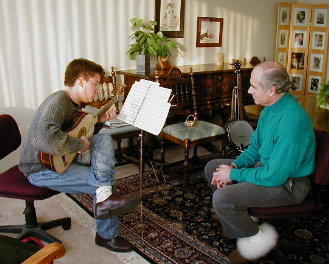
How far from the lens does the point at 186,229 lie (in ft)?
8.79

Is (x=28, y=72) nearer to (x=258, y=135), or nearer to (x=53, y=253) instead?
(x=258, y=135)

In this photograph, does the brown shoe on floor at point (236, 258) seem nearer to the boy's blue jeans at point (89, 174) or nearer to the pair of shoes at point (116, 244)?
the pair of shoes at point (116, 244)

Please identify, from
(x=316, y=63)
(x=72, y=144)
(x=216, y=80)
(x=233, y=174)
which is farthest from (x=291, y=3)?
(x=72, y=144)

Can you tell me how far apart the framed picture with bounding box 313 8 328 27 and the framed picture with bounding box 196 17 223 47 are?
1436 mm

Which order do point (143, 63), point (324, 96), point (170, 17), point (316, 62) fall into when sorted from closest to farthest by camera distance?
point (324, 96)
point (143, 63)
point (170, 17)
point (316, 62)

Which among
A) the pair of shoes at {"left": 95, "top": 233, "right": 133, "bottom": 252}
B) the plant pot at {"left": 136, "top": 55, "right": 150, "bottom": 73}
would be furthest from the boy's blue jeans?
the plant pot at {"left": 136, "top": 55, "right": 150, "bottom": 73}

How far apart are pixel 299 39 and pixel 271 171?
13.0ft

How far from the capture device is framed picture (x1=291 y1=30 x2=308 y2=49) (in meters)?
5.34

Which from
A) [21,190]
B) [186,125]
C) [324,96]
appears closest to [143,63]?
[186,125]

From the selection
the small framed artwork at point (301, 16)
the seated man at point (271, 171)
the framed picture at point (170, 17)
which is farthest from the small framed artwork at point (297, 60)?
the seated man at point (271, 171)

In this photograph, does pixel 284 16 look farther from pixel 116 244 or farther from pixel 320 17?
pixel 116 244

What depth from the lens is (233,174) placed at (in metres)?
2.18

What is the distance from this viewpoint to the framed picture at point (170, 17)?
4113mm

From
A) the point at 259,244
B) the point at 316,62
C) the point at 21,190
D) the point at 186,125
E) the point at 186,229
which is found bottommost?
the point at 186,229
